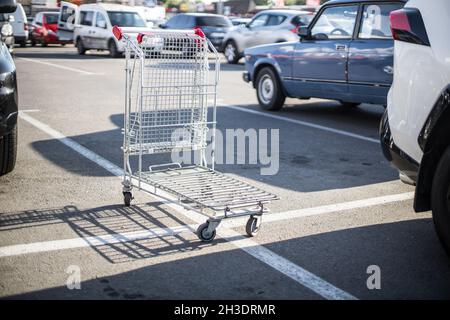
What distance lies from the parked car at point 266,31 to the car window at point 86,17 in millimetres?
5648

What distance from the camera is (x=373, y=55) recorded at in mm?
8586

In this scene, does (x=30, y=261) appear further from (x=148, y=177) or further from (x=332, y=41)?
(x=332, y=41)

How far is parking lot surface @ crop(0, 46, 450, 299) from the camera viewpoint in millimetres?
3684

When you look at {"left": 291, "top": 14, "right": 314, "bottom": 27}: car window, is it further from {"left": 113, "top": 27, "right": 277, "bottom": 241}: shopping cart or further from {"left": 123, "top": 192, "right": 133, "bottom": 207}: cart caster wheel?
{"left": 123, "top": 192, "right": 133, "bottom": 207}: cart caster wheel

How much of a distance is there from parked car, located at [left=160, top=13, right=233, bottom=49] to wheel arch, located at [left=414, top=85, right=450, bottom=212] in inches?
766

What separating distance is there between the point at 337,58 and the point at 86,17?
16.9 metres

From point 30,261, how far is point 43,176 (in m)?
2.22

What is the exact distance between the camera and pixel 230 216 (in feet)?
14.7

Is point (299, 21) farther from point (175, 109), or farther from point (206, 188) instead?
point (206, 188)

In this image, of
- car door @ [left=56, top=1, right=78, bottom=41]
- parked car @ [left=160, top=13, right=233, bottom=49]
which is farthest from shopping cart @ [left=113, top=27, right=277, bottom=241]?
car door @ [left=56, top=1, right=78, bottom=41]

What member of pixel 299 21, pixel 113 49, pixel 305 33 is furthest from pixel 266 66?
pixel 113 49

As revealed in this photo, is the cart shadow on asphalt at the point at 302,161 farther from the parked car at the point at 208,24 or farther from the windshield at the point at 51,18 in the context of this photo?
the windshield at the point at 51,18
